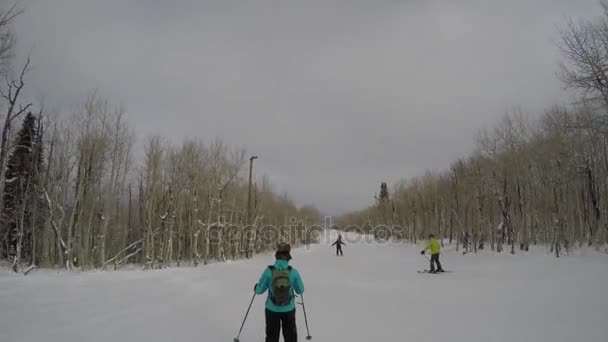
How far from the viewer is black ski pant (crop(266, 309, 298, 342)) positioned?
4.99 metres

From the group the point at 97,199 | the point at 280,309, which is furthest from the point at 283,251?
the point at 97,199

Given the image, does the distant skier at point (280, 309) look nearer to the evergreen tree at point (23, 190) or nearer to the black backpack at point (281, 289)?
the black backpack at point (281, 289)

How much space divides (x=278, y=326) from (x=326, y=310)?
403cm

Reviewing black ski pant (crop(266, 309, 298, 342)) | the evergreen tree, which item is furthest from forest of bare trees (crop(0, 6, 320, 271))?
black ski pant (crop(266, 309, 298, 342))

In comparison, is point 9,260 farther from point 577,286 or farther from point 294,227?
point 294,227

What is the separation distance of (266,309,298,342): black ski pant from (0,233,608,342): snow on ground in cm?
152

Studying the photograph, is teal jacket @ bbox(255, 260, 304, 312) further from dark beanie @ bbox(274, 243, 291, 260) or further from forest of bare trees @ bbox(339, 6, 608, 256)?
forest of bare trees @ bbox(339, 6, 608, 256)

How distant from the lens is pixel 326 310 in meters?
8.70

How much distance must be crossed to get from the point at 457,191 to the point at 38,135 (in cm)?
3885

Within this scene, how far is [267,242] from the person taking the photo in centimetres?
4909

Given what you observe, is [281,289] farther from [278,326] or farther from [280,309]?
[278,326]

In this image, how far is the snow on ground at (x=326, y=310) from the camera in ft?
20.7

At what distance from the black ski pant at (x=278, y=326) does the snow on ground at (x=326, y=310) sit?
1.52 m

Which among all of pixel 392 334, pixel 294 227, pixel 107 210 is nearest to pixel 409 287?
pixel 392 334
